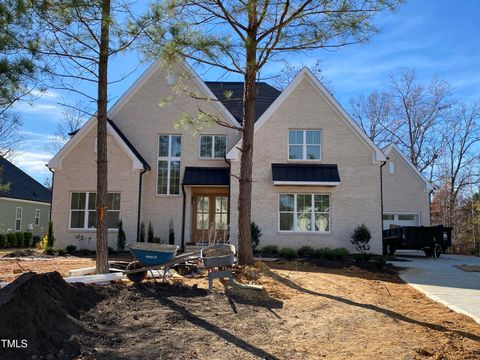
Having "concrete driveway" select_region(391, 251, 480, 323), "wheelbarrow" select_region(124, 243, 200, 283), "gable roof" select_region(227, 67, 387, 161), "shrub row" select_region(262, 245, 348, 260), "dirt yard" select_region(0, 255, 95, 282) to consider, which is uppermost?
"gable roof" select_region(227, 67, 387, 161)

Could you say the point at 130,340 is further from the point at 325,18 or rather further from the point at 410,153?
the point at 410,153

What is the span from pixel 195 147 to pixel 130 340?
1591cm

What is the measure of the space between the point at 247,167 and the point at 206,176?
311 inches

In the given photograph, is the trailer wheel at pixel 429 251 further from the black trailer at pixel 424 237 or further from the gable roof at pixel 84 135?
the gable roof at pixel 84 135

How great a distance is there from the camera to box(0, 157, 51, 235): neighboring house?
31.0 m

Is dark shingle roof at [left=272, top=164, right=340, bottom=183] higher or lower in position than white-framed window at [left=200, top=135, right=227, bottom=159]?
lower

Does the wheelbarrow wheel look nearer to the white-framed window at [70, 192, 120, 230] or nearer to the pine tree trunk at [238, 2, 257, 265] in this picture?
the pine tree trunk at [238, 2, 257, 265]

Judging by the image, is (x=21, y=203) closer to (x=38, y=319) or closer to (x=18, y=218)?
(x=18, y=218)

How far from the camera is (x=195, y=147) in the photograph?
20.7 m

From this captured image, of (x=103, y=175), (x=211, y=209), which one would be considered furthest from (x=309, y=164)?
(x=103, y=175)

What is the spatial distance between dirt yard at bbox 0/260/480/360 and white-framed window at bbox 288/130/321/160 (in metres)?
11.0

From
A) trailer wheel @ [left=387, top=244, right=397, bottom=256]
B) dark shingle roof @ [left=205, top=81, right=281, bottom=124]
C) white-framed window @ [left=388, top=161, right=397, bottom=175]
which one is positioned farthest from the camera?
white-framed window @ [left=388, top=161, right=397, bottom=175]

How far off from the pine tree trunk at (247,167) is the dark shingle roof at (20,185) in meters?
24.3

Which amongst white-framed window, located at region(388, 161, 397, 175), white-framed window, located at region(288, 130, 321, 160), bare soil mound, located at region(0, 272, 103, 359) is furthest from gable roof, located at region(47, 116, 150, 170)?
white-framed window, located at region(388, 161, 397, 175)
